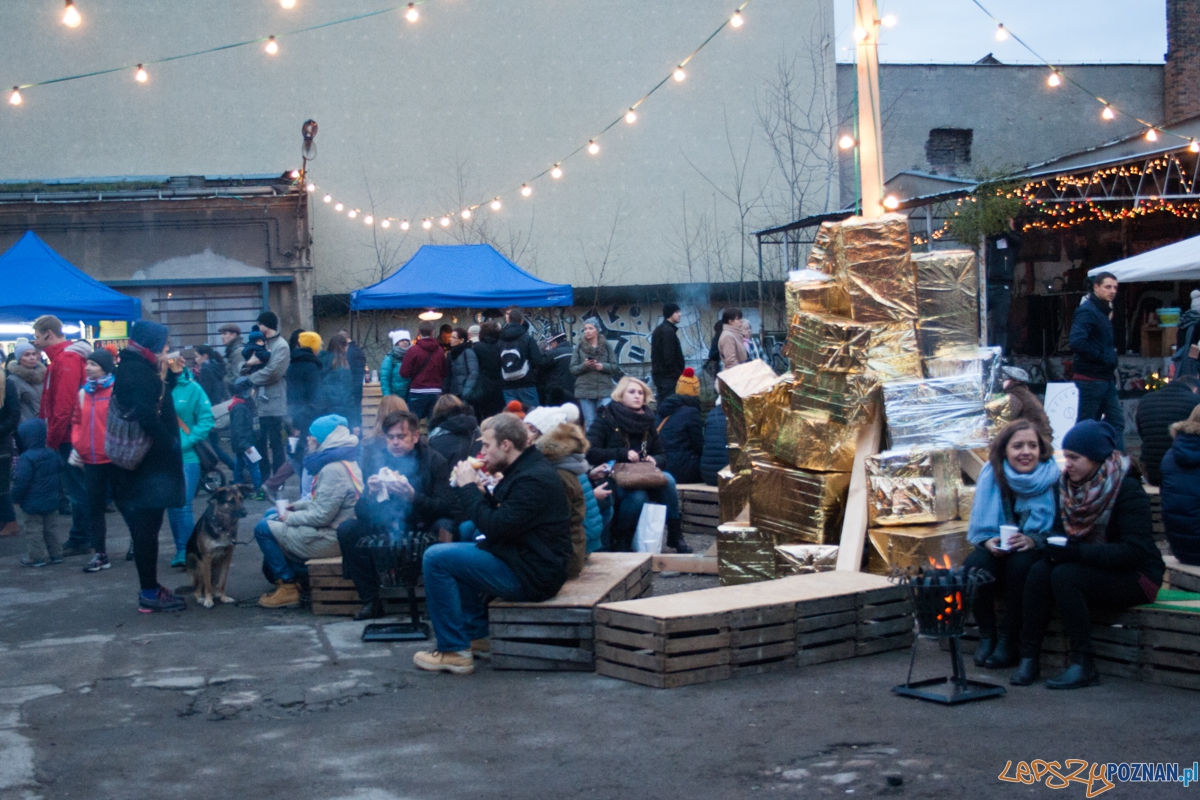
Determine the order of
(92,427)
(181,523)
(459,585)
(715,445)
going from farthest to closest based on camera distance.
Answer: (715,445)
(181,523)
(92,427)
(459,585)

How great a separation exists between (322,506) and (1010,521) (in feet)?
13.7

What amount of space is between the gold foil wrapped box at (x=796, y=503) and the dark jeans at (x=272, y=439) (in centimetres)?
670

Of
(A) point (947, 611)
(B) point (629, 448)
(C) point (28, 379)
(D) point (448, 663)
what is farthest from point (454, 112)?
(A) point (947, 611)

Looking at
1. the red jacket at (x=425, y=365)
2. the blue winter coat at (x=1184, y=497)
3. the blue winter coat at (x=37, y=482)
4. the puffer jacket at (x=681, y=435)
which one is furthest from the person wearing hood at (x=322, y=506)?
the red jacket at (x=425, y=365)

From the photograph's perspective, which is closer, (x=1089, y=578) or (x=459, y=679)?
(x=1089, y=578)

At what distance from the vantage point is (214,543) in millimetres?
7543

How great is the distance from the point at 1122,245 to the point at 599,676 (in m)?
16.8

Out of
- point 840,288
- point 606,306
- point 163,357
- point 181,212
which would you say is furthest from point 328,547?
point 606,306

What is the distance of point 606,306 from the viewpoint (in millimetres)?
23000

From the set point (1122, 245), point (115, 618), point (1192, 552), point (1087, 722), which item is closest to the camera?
point (1087, 722)

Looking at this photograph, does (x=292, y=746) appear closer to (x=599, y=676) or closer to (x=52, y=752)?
(x=52, y=752)

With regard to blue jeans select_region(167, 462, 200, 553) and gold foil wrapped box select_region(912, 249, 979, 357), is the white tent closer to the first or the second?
gold foil wrapped box select_region(912, 249, 979, 357)

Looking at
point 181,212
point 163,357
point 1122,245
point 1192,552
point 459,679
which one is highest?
point 181,212

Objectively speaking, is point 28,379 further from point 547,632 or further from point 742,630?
point 742,630
